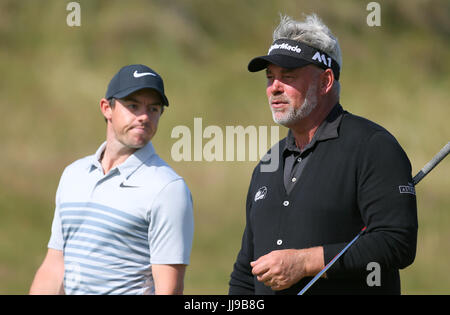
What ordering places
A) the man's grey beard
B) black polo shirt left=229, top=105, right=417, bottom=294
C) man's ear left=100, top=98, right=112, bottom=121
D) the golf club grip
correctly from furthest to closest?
man's ear left=100, top=98, right=112, bottom=121 → the man's grey beard → the golf club grip → black polo shirt left=229, top=105, right=417, bottom=294

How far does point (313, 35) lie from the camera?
4.27m

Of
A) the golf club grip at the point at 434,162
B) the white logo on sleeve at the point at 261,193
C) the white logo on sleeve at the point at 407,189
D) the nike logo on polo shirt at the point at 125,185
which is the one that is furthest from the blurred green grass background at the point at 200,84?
the white logo on sleeve at the point at 407,189

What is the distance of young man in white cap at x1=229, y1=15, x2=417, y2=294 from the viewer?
12.3 ft

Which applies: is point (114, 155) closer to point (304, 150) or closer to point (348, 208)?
point (304, 150)

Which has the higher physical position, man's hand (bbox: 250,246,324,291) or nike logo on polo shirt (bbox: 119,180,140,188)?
nike logo on polo shirt (bbox: 119,180,140,188)

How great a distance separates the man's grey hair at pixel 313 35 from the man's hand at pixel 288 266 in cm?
96

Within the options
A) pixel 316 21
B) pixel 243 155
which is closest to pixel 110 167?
pixel 316 21

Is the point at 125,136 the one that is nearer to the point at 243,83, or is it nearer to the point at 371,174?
the point at 371,174

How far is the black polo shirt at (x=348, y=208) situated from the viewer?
3.74 metres

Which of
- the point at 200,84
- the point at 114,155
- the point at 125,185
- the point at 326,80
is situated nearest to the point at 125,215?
the point at 125,185

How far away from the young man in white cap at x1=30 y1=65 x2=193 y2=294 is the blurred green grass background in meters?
17.6

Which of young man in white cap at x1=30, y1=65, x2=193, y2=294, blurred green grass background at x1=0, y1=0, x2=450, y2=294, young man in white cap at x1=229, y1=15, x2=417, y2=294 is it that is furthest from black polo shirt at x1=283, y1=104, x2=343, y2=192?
blurred green grass background at x1=0, y1=0, x2=450, y2=294

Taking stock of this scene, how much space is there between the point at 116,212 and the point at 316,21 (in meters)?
1.44

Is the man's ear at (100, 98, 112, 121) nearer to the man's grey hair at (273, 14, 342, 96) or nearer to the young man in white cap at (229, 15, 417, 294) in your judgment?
the young man in white cap at (229, 15, 417, 294)
